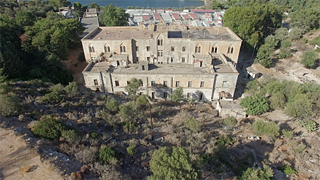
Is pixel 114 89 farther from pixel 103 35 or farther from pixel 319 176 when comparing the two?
pixel 319 176

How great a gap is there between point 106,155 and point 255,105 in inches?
961

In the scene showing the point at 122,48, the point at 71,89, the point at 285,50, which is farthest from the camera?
the point at 285,50

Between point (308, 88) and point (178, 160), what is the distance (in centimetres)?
3047

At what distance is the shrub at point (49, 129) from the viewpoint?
1874cm

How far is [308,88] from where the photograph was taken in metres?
32.4

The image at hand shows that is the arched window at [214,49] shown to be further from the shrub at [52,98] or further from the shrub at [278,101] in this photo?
the shrub at [52,98]

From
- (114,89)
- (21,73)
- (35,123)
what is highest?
(35,123)

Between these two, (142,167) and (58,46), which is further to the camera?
(58,46)

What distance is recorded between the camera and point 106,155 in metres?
17.3

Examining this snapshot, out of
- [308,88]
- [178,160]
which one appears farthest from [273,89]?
[178,160]

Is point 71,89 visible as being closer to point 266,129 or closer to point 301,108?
point 266,129

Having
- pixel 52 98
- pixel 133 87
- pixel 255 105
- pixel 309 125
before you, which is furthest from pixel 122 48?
pixel 309 125

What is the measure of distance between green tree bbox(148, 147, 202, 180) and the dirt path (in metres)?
7.39

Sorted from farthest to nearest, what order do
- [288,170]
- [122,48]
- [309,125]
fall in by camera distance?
1. [122,48]
2. [309,125]
3. [288,170]
